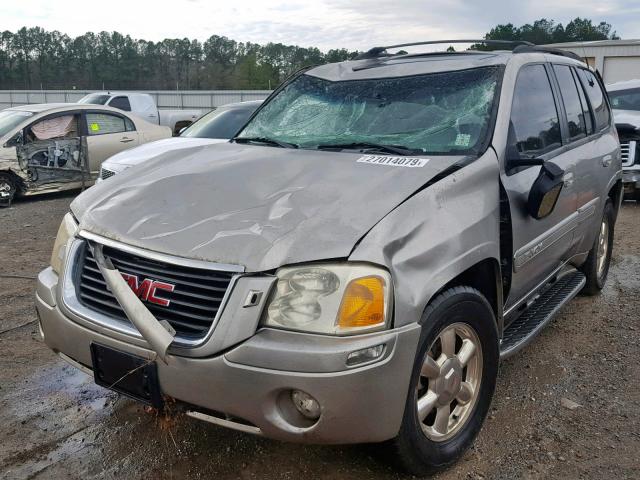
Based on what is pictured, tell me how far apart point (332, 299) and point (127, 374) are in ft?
2.97

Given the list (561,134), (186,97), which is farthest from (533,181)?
(186,97)

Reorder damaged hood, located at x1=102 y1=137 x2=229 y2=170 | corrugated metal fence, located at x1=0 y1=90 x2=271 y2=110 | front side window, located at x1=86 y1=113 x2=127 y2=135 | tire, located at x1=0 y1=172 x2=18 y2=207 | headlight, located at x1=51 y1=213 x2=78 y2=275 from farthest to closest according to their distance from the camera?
corrugated metal fence, located at x1=0 y1=90 x2=271 y2=110 < front side window, located at x1=86 y1=113 x2=127 y2=135 < tire, located at x1=0 y1=172 x2=18 y2=207 < damaged hood, located at x1=102 y1=137 x2=229 y2=170 < headlight, located at x1=51 y1=213 x2=78 y2=275

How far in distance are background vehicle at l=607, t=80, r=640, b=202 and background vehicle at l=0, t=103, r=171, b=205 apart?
26.7ft

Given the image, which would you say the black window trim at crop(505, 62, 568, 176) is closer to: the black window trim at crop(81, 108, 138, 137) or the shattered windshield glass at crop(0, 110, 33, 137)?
the black window trim at crop(81, 108, 138, 137)

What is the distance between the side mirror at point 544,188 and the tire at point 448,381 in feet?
2.33

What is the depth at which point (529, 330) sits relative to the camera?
135 inches

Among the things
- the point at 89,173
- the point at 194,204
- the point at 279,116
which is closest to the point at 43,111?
the point at 89,173

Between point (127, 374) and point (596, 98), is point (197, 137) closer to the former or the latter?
point (596, 98)

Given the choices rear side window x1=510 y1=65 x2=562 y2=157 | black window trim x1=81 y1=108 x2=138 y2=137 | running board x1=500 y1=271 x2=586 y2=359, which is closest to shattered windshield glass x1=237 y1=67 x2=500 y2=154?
rear side window x1=510 y1=65 x2=562 y2=157

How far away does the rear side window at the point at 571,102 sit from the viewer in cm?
396

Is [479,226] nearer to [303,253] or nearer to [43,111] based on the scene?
[303,253]

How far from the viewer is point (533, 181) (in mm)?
3207

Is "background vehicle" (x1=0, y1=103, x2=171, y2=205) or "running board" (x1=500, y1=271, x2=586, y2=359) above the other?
"background vehicle" (x1=0, y1=103, x2=171, y2=205)

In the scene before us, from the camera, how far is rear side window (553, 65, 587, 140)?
3963mm
